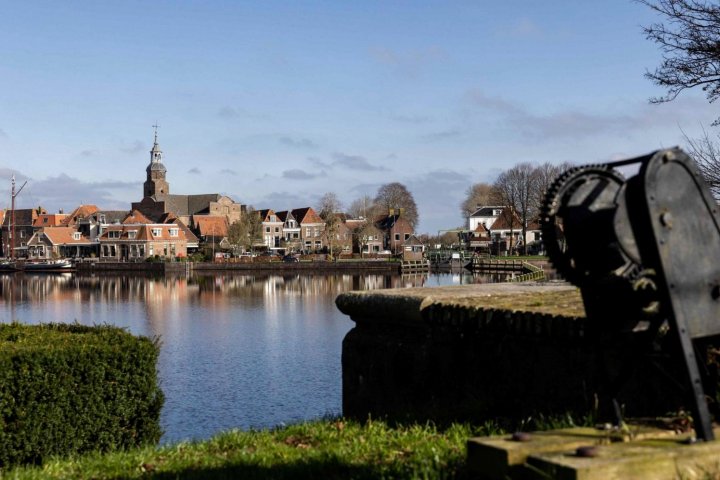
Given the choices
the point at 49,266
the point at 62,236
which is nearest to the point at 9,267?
the point at 49,266

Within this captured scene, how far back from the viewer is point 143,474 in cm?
645

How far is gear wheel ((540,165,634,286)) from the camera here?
4258 mm

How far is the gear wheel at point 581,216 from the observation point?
168 inches

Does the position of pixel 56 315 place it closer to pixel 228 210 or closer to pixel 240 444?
pixel 240 444

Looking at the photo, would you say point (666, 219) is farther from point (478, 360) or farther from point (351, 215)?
point (351, 215)

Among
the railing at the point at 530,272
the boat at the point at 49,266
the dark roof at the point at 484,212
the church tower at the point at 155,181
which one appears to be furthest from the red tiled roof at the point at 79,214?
the railing at the point at 530,272

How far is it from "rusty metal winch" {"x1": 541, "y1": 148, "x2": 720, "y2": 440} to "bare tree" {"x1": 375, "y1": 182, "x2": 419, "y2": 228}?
429 ft

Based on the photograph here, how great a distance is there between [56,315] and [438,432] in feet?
152

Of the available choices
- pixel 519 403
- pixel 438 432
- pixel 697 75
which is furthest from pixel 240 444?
pixel 697 75

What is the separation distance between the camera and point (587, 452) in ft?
11.7

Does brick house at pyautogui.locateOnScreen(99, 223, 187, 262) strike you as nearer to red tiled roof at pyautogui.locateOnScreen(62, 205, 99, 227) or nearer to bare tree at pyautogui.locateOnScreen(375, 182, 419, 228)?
red tiled roof at pyautogui.locateOnScreen(62, 205, 99, 227)

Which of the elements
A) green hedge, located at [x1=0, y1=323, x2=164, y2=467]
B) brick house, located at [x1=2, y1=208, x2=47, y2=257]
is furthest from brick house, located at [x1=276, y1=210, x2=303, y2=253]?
green hedge, located at [x1=0, y1=323, x2=164, y2=467]

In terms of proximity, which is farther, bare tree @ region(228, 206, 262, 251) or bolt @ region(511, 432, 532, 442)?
bare tree @ region(228, 206, 262, 251)

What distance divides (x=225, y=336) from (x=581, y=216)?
33.2 metres
